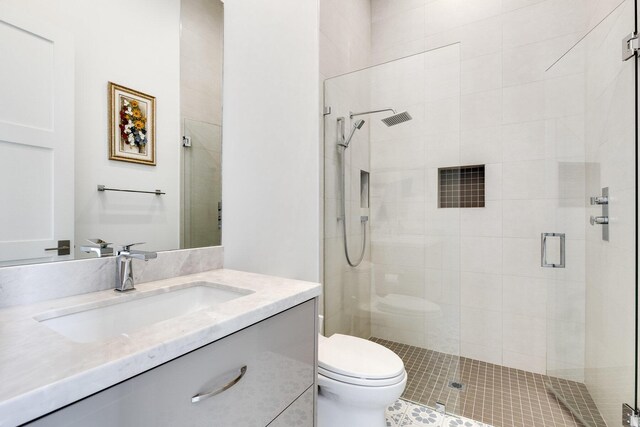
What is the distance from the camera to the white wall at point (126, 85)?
3.21 feet

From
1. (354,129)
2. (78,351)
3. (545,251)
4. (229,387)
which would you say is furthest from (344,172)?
(78,351)

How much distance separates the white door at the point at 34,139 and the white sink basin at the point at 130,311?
0.21 meters

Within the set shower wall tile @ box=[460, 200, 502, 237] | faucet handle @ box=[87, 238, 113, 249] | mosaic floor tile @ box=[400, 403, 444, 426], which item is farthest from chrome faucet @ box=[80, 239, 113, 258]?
shower wall tile @ box=[460, 200, 502, 237]

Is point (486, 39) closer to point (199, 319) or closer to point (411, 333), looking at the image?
point (411, 333)

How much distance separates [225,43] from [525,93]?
6.36 ft

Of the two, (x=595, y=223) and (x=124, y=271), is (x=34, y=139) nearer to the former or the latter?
(x=124, y=271)

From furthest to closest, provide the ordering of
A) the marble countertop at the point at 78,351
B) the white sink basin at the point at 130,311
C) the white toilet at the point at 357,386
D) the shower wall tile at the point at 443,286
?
the shower wall tile at the point at 443,286 < the white toilet at the point at 357,386 < the white sink basin at the point at 130,311 < the marble countertop at the point at 78,351

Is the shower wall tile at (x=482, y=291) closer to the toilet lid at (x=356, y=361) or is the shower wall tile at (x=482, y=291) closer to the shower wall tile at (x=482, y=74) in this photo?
the toilet lid at (x=356, y=361)

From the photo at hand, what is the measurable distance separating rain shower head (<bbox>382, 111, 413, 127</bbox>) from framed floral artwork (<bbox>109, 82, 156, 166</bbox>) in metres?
1.32

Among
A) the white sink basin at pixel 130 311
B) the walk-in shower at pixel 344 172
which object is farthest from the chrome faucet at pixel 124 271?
the walk-in shower at pixel 344 172

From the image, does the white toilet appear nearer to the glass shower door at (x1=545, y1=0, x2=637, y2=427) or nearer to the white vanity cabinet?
the white vanity cabinet

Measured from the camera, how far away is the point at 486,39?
2199mm


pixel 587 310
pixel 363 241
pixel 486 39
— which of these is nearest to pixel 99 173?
pixel 363 241

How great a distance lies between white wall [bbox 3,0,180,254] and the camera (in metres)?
0.98
